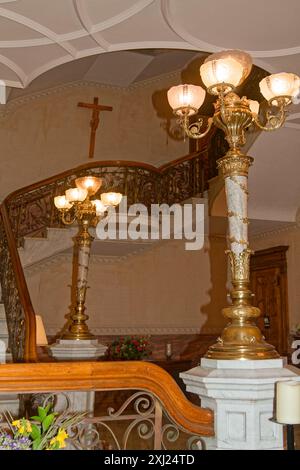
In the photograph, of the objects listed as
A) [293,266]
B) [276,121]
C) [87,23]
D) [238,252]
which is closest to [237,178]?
[238,252]

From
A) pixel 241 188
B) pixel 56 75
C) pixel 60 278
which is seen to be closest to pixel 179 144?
pixel 56 75

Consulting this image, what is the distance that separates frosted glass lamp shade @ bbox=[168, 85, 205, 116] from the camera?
3760 mm

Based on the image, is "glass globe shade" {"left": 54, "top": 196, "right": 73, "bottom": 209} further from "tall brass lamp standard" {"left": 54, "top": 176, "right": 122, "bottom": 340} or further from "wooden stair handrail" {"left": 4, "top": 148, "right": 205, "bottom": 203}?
"wooden stair handrail" {"left": 4, "top": 148, "right": 205, "bottom": 203}

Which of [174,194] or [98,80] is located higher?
[98,80]


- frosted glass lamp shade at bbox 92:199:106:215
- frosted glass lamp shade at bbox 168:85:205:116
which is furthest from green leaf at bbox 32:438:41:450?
frosted glass lamp shade at bbox 92:199:106:215

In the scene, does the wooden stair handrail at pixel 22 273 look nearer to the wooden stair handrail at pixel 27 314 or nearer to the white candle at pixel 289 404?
the wooden stair handrail at pixel 27 314

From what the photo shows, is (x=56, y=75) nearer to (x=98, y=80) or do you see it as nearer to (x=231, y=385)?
(x=98, y=80)

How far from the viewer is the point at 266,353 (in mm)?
3047

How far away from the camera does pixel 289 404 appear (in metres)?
2.60

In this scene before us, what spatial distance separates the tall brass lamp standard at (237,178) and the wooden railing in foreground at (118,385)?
1.48 feet

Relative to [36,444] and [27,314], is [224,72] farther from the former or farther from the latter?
[27,314]

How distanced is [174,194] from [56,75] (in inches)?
151

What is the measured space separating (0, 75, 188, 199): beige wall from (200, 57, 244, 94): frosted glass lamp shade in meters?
7.62

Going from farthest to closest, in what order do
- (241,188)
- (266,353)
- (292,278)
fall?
(292,278), (241,188), (266,353)
